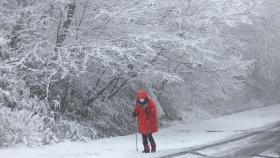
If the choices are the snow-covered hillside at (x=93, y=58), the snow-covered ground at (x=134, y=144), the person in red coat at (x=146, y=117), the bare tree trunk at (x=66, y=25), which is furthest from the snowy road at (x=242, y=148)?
the bare tree trunk at (x=66, y=25)

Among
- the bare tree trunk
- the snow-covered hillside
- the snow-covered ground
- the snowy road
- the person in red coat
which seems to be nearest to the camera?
the snow-covered ground

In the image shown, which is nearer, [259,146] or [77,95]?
[259,146]

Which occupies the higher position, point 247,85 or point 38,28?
point 38,28

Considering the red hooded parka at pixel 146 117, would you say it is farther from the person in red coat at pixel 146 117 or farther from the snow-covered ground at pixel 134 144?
the snow-covered ground at pixel 134 144

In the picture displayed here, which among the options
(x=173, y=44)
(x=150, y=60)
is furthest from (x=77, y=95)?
(x=173, y=44)

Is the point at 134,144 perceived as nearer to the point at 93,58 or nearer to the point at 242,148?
the point at 93,58

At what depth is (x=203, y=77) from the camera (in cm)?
1919

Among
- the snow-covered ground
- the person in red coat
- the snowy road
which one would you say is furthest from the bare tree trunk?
the snowy road

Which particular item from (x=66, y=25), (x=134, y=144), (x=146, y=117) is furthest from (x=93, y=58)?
(x=146, y=117)

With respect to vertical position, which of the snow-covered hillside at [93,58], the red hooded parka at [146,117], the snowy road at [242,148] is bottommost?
the snowy road at [242,148]

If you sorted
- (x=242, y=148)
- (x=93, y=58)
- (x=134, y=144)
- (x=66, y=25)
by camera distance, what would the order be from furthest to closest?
1. (x=66, y=25)
2. (x=93, y=58)
3. (x=134, y=144)
4. (x=242, y=148)

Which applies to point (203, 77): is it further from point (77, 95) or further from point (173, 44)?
point (77, 95)

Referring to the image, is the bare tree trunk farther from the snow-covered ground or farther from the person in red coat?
the person in red coat

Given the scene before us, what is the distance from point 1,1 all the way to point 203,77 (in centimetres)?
828
